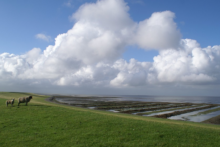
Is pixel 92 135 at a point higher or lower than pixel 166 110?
higher

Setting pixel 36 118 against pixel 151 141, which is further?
pixel 36 118

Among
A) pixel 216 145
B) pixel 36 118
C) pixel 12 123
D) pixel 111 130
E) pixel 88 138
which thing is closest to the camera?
pixel 216 145

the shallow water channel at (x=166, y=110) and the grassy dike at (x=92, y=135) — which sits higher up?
the grassy dike at (x=92, y=135)

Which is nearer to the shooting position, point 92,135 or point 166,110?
point 92,135

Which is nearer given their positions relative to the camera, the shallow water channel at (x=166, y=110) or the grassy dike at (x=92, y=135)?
the grassy dike at (x=92, y=135)

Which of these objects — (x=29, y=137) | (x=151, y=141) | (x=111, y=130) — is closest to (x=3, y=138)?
(x=29, y=137)

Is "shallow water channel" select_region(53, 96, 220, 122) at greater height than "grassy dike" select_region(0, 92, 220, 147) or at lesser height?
lesser

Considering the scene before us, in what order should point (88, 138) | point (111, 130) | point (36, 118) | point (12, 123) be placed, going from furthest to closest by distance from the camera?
point (36, 118) < point (12, 123) < point (111, 130) < point (88, 138)

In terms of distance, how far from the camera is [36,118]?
14203mm

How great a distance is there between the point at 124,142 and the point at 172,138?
3.12 meters

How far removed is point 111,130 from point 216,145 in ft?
20.7

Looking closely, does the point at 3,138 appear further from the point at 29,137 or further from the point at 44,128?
the point at 44,128

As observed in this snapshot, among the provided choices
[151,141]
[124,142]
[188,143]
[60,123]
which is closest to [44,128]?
[60,123]

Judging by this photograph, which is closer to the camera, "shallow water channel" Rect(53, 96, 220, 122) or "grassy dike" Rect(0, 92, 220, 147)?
"grassy dike" Rect(0, 92, 220, 147)
